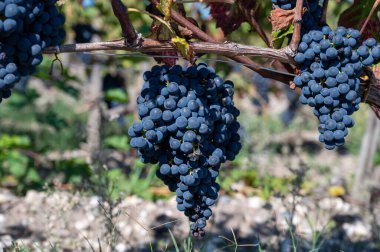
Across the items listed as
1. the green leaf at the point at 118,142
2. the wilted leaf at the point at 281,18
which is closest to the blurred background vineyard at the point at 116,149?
the green leaf at the point at 118,142

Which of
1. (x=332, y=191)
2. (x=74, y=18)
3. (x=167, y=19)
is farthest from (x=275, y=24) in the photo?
(x=74, y=18)

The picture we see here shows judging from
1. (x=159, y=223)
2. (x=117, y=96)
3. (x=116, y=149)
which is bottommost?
(x=159, y=223)

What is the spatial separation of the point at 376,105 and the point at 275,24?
0.43m

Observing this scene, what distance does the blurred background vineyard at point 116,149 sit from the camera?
340 cm

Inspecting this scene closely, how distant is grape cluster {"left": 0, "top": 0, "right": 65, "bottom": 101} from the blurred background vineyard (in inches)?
41.9

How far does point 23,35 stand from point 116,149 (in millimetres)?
3396

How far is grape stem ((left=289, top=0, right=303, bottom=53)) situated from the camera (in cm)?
174

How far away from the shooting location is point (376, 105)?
6.34ft

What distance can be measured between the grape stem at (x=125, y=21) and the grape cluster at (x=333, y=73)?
0.48 m

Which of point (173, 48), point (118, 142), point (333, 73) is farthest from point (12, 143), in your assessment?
point (333, 73)

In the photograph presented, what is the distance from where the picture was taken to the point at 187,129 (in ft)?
5.53

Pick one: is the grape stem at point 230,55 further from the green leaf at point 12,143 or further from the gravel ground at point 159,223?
the green leaf at point 12,143

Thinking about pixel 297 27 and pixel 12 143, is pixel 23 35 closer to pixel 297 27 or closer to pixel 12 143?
pixel 297 27

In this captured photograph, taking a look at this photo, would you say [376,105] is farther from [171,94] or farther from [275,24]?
[171,94]
